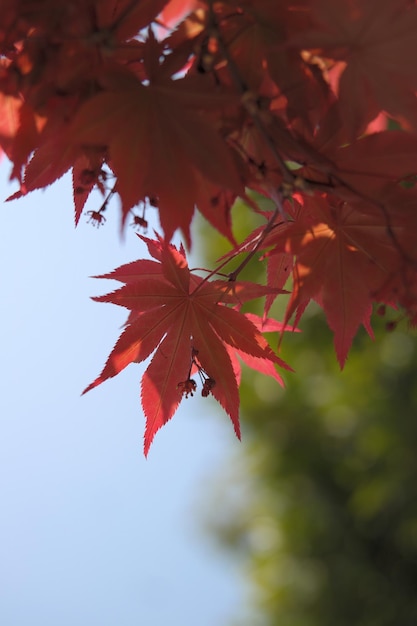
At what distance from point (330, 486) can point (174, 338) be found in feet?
12.4

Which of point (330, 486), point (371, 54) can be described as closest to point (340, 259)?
point (371, 54)

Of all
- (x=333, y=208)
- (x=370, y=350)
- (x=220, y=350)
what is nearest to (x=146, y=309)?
(x=220, y=350)

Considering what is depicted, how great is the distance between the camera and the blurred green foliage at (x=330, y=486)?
3.79 metres

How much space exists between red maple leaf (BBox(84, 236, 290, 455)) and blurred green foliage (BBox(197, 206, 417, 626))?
3214 mm

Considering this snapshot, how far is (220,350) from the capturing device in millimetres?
656

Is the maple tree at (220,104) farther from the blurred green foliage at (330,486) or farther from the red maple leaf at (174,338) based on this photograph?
the blurred green foliage at (330,486)

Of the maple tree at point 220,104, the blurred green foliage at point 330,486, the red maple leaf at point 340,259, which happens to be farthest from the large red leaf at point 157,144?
the blurred green foliage at point 330,486

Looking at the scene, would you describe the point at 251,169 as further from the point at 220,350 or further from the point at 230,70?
the point at 220,350

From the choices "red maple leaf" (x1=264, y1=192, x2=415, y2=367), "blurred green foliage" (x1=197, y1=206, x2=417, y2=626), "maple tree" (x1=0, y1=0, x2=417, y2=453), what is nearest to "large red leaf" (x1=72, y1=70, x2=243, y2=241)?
"maple tree" (x1=0, y1=0, x2=417, y2=453)

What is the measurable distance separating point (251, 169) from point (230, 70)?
7cm

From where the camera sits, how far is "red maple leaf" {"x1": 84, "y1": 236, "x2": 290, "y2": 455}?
649 millimetres

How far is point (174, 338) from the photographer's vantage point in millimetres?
672

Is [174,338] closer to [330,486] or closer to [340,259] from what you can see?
[340,259]

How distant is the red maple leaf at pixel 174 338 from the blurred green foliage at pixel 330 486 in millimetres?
3214
